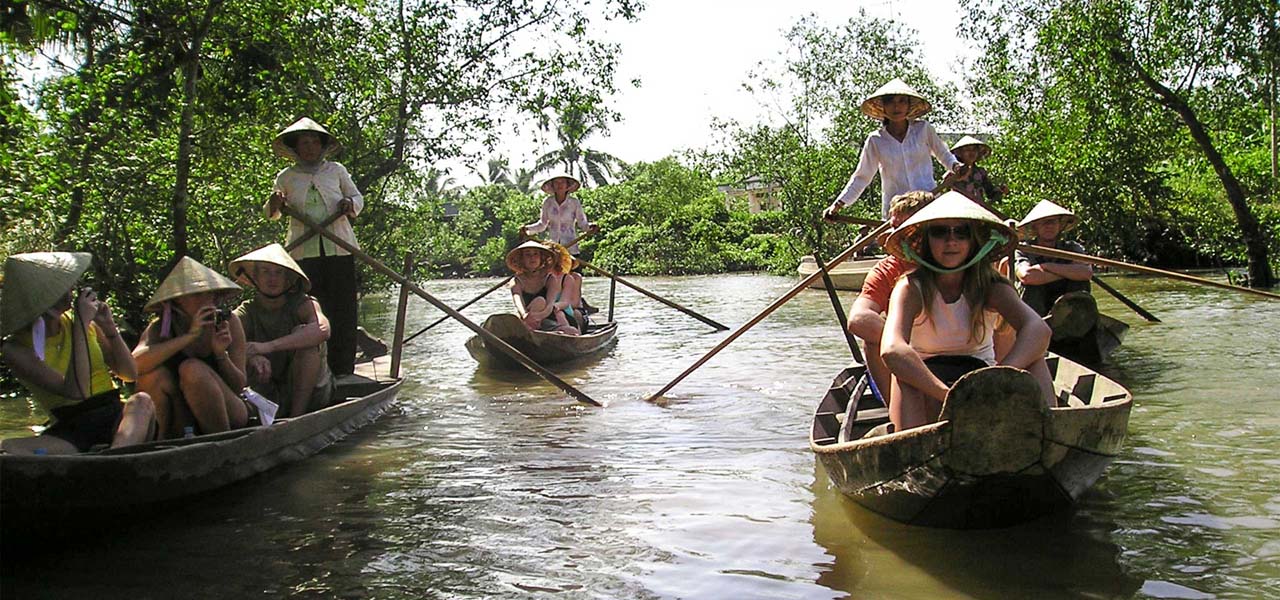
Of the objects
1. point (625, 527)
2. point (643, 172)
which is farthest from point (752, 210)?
point (625, 527)

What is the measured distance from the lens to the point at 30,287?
3.93m

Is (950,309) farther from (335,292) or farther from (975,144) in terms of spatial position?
(975,144)

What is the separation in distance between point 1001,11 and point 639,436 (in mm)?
12758

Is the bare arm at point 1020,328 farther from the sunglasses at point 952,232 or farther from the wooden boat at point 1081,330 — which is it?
the wooden boat at point 1081,330

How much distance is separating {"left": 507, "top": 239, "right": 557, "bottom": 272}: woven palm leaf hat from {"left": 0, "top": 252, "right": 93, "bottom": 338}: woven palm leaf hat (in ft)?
17.0

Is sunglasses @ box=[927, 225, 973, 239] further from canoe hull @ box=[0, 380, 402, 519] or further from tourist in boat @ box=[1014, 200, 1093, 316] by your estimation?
tourist in boat @ box=[1014, 200, 1093, 316]

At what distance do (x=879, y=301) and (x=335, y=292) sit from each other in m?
3.86

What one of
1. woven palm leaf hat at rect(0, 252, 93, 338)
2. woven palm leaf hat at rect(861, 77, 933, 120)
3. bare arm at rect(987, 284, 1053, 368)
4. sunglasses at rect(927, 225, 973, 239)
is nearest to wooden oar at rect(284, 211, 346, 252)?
woven palm leaf hat at rect(0, 252, 93, 338)

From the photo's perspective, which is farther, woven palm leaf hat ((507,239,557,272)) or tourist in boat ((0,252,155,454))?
woven palm leaf hat ((507,239,557,272))

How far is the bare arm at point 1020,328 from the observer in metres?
3.70

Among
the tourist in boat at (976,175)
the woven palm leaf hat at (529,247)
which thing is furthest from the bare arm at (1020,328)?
the woven palm leaf hat at (529,247)

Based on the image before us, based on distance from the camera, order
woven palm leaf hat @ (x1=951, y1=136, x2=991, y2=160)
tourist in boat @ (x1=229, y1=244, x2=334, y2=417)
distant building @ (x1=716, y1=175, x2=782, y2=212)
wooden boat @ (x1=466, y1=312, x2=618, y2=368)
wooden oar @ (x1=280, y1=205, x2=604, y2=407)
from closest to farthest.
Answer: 1. tourist in boat @ (x1=229, y1=244, x2=334, y2=417)
2. wooden oar @ (x1=280, y1=205, x2=604, y2=407)
3. woven palm leaf hat @ (x1=951, y1=136, x2=991, y2=160)
4. wooden boat @ (x1=466, y1=312, x2=618, y2=368)
5. distant building @ (x1=716, y1=175, x2=782, y2=212)

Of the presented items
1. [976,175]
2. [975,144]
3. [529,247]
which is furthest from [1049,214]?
[529,247]

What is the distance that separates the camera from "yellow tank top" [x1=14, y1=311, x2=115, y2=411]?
3.99m
